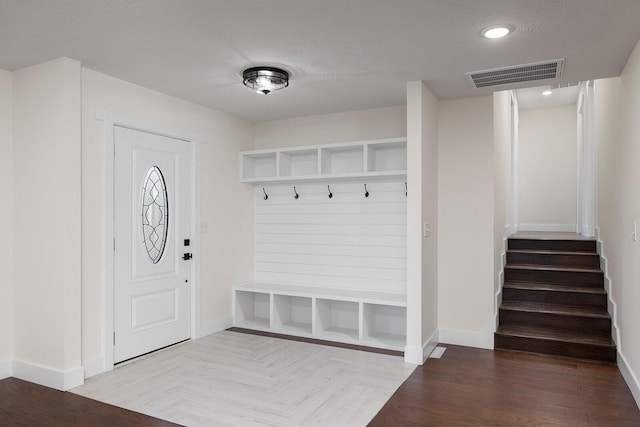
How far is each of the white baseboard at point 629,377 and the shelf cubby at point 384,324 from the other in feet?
5.86

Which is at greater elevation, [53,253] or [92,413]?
[53,253]

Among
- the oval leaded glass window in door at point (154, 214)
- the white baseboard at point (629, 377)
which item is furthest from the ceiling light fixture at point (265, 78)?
the white baseboard at point (629, 377)

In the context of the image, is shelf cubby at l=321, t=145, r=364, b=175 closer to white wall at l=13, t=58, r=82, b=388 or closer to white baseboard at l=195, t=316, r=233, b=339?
white baseboard at l=195, t=316, r=233, b=339

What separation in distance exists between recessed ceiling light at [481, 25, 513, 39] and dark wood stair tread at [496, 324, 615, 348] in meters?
2.72

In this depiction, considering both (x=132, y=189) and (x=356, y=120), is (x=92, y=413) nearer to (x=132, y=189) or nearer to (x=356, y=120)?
(x=132, y=189)

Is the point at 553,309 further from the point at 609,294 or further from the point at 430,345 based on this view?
the point at 430,345

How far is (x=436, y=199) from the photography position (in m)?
4.38

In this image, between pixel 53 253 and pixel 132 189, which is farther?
pixel 132 189

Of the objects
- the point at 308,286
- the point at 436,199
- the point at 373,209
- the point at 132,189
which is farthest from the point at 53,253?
the point at 436,199

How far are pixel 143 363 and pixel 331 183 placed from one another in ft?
8.59

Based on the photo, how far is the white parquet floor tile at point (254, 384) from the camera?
9.14ft

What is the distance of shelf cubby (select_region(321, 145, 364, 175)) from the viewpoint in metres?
4.77

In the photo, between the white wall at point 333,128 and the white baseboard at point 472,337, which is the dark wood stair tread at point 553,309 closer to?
the white baseboard at point 472,337

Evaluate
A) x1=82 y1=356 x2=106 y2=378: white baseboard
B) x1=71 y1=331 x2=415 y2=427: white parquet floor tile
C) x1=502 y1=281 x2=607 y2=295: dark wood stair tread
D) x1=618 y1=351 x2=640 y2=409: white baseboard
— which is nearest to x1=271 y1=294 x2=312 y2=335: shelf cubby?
x1=71 y1=331 x2=415 y2=427: white parquet floor tile
